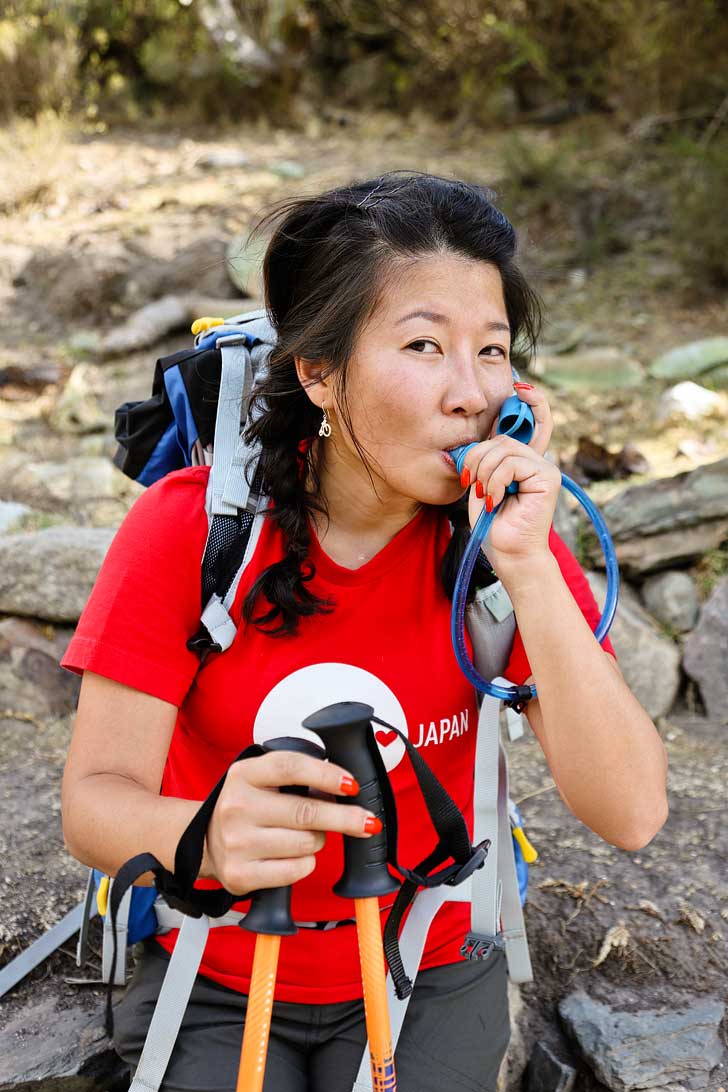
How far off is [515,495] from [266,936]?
0.69m

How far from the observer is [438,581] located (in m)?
1.74

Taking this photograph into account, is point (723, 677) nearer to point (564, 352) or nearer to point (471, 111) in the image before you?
point (564, 352)

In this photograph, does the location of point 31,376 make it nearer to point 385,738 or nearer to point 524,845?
point 524,845

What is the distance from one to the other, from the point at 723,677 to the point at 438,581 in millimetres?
2349

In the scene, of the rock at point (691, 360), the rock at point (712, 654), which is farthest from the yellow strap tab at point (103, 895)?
the rock at point (691, 360)

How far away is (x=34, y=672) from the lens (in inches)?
143

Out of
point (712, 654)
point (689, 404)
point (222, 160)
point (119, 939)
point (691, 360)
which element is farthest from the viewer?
point (222, 160)

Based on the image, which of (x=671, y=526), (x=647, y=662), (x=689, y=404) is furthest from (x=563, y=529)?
(x=689, y=404)

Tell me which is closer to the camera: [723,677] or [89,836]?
[89,836]

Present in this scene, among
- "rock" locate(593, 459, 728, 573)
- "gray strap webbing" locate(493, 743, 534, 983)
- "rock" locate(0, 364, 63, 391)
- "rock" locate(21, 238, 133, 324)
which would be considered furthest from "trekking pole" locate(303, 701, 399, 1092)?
"rock" locate(21, 238, 133, 324)

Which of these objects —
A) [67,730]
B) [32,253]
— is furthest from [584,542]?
[32,253]

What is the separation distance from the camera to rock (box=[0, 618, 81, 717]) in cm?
357

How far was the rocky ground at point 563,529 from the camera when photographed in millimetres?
2320

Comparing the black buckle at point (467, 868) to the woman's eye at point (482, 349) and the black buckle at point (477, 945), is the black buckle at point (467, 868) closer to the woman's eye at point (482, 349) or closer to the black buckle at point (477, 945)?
the black buckle at point (477, 945)
